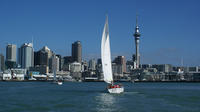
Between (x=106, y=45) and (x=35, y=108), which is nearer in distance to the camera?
(x=35, y=108)

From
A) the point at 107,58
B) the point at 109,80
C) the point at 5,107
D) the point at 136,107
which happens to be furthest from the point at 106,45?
the point at 5,107

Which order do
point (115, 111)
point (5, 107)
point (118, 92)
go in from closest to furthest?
point (115, 111) → point (5, 107) → point (118, 92)

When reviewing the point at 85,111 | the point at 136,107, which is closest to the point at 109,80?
the point at 136,107

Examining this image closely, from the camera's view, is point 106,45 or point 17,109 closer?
point 17,109

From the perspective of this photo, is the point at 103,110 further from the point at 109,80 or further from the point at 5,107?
the point at 109,80

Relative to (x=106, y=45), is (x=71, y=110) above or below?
below

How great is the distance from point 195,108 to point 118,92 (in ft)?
74.2

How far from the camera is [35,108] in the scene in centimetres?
4162

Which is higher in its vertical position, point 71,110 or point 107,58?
point 107,58

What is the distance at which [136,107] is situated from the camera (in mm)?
43344

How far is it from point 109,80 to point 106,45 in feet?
24.3

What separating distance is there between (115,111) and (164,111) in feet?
20.0

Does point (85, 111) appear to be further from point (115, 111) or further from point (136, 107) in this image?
point (136, 107)

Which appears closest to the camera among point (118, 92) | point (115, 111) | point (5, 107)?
point (115, 111)
